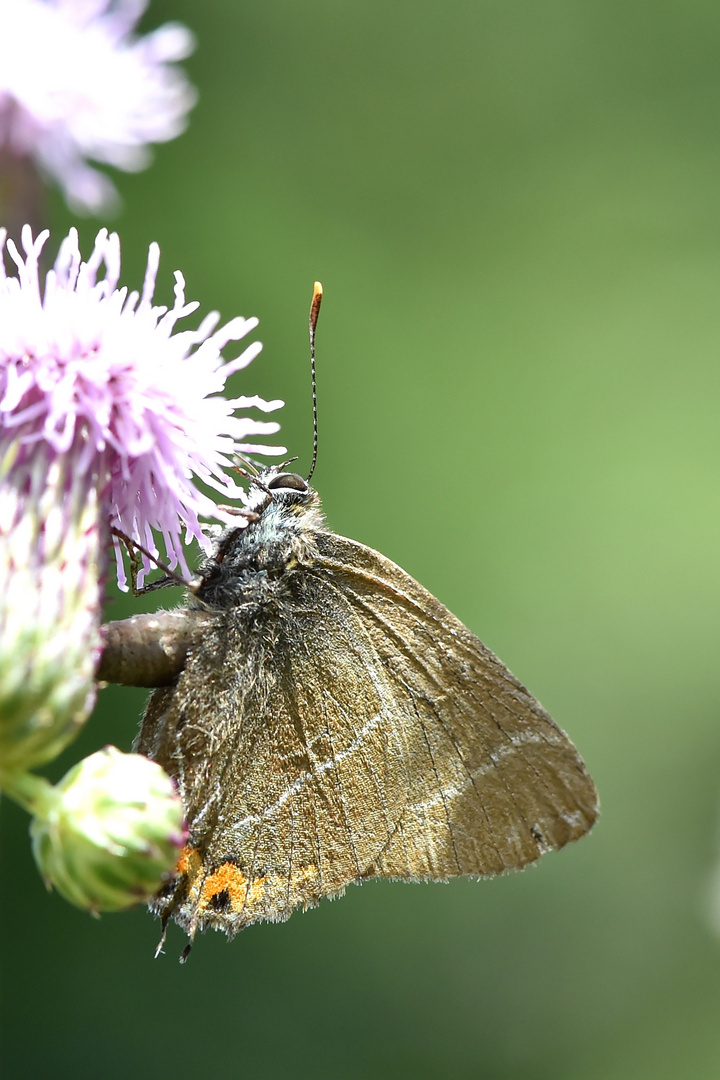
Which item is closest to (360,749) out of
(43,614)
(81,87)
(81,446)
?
(81,446)

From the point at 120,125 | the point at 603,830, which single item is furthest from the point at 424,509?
the point at 120,125

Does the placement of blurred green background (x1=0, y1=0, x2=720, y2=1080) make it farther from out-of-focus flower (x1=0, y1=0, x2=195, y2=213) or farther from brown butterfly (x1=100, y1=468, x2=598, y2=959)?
Answer: brown butterfly (x1=100, y1=468, x2=598, y2=959)

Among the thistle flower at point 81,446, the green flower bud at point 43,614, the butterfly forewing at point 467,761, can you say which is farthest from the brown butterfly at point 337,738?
the green flower bud at point 43,614

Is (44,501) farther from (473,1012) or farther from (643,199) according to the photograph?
(643,199)

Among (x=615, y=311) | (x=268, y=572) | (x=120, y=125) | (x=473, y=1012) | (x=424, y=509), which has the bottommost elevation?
(x=473, y=1012)

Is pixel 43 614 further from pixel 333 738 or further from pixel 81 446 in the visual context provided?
pixel 333 738

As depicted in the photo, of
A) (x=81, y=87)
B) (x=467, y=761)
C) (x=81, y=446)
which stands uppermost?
(x=81, y=87)
